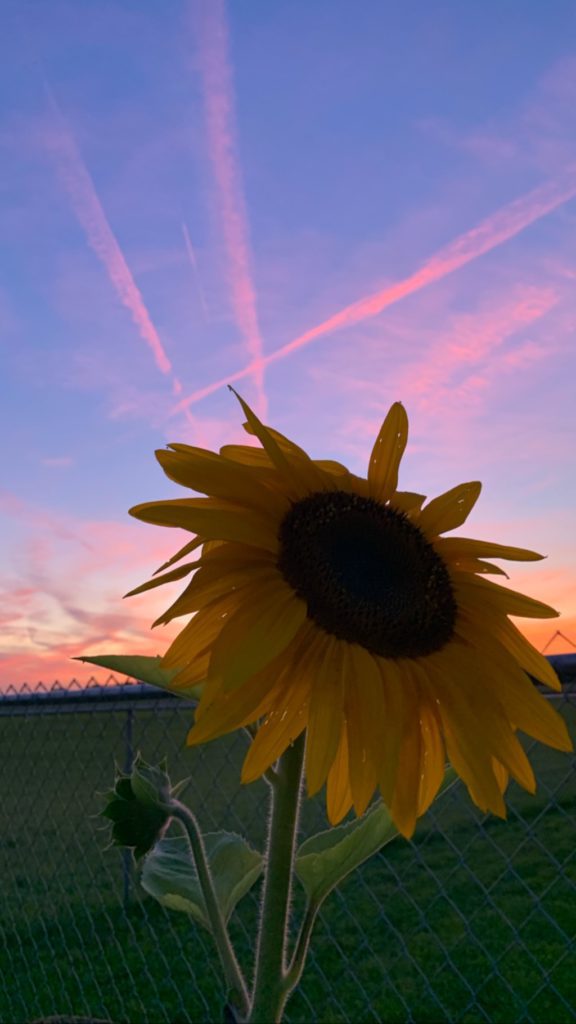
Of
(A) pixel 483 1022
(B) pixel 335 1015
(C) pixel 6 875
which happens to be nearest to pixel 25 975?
(C) pixel 6 875

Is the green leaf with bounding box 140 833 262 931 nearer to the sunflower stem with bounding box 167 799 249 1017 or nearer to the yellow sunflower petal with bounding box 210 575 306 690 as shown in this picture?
the sunflower stem with bounding box 167 799 249 1017

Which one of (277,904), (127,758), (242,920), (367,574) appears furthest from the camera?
(242,920)

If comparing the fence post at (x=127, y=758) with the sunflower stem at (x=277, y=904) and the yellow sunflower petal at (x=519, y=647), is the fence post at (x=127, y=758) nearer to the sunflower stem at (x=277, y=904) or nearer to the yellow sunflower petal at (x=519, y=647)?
the yellow sunflower petal at (x=519, y=647)

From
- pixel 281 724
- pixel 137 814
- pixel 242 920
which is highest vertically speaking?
pixel 281 724

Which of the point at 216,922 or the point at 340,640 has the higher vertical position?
the point at 340,640

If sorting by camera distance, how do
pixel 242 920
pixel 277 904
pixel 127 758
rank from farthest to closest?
pixel 242 920 < pixel 127 758 < pixel 277 904

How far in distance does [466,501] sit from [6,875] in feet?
23.0

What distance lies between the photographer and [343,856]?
92 cm

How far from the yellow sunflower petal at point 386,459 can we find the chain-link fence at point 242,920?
2136 mm

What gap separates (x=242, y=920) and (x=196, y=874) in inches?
236

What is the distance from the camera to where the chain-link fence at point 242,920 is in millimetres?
4727

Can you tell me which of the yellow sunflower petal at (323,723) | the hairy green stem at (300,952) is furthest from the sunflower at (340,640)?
the hairy green stem at (300,952)

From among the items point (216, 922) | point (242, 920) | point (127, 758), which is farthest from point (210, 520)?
point (242, 920)

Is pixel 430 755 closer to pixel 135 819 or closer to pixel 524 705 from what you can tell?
pixel 524 705
